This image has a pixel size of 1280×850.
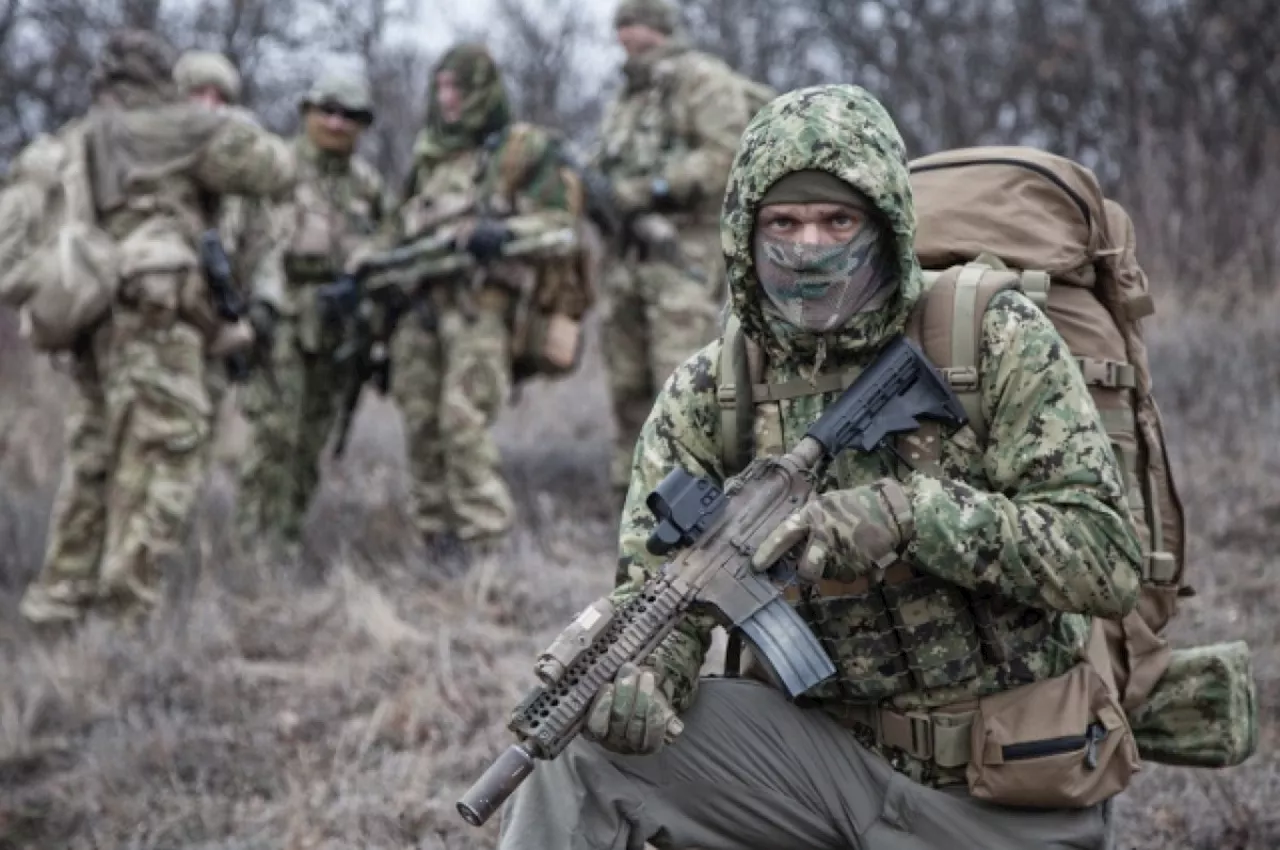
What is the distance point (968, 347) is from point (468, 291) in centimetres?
406

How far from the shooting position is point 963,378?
2594 mm

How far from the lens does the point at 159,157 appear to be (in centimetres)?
574

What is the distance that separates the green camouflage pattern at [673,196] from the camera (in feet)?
21.8

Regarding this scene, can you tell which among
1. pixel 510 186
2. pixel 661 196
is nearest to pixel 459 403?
pixel 510 186

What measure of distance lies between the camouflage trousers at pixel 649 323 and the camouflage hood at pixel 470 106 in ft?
2.98

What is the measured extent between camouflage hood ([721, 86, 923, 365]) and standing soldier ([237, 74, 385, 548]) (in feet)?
13.7

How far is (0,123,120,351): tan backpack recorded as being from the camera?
217 inches

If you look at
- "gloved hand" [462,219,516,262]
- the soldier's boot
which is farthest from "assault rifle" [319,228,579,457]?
the soldier's boot

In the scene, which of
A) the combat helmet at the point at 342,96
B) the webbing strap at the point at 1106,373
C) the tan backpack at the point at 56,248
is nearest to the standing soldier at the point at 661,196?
the combat helmet at the point at 342,96

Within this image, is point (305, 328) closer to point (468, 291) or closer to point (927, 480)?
point (468, 291)

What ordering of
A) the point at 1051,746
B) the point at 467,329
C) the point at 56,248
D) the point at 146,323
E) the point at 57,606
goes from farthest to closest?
the point at 467,329 < the point at 57,606 < the point at 146,323 < the point at 56,248 < the point at 1051,746

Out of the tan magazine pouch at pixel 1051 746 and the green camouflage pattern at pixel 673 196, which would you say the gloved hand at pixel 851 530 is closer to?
the tan magazine pouch at pixel 1051 746

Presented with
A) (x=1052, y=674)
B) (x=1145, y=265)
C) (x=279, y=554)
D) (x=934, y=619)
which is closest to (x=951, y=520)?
(x=934, y=619)

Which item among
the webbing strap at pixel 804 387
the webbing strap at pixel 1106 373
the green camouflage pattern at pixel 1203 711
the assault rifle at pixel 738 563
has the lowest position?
the green camouflage pattern at pixel 1203 711
